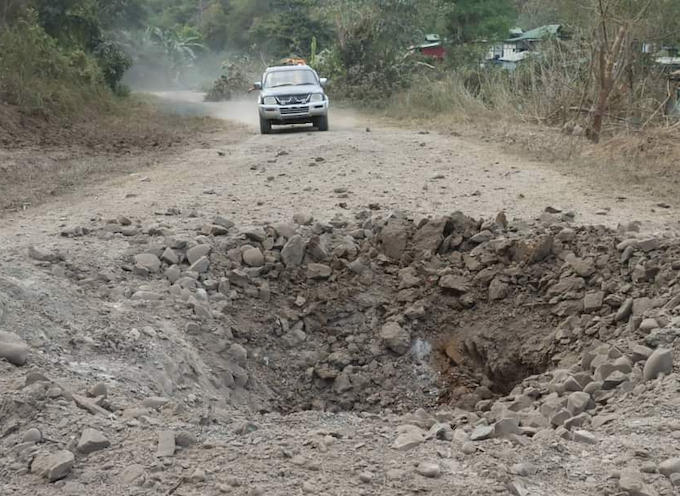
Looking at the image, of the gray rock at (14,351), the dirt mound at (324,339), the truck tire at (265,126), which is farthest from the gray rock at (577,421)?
the truck tire at (265,126)

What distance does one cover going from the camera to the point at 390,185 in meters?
11.3

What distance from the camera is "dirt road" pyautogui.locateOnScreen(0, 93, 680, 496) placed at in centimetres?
379

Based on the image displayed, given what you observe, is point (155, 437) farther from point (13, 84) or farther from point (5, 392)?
point (13, 84)

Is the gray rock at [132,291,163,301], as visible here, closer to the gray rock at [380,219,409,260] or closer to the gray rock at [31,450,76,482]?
the gray rock at [380,219,409,260]

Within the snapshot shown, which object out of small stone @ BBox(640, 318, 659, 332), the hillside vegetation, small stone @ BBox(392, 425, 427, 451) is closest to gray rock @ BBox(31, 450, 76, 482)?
small stone @ BBox(392, 425, 427, 451)

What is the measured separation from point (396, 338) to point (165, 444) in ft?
11.3

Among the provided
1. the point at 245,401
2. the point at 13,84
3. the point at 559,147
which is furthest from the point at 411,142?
the point at 245,401

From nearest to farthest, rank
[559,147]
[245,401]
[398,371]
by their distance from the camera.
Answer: [245,401] → [398,371] → [559,147]

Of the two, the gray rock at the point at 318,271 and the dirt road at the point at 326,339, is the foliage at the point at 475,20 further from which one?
the gray rock at the point at 318,271

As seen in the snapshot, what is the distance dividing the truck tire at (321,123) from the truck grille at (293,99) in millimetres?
510

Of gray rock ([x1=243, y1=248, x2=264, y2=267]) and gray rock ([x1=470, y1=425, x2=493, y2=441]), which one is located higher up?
gray rock ([x1=243, y1=248, x2=264, y2=267])

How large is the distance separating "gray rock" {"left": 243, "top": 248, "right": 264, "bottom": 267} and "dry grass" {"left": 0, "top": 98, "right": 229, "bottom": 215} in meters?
3.85

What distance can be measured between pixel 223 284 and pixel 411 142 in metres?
9.76

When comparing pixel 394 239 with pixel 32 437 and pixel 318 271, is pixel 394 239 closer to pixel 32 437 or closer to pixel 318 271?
pixel 318 271
